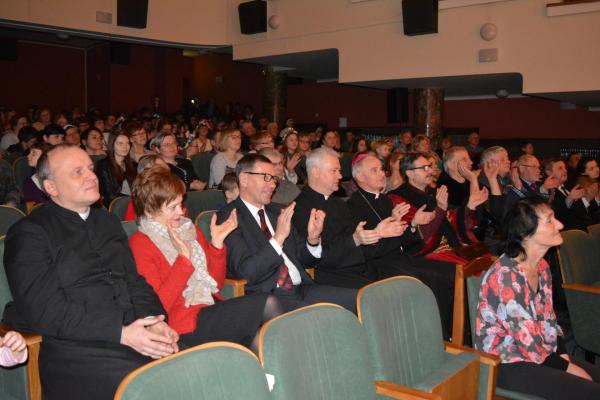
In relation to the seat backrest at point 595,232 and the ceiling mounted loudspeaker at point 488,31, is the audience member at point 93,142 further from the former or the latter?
the ceiling mounted loudspeaker at point 488,31

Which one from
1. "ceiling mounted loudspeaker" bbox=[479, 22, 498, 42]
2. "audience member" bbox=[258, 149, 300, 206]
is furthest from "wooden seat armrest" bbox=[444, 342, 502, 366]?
"ceiling mounted loudspeaker" bbox=[479, 22, 498, 42]

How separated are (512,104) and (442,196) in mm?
9763

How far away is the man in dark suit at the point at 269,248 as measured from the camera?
8.96ft

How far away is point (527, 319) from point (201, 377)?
1546mm

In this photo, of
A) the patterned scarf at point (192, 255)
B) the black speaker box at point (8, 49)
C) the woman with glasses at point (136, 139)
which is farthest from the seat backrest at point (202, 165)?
the black speaker box at point (8, 49)

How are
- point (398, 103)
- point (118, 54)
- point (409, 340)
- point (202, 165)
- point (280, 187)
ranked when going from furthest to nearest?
point (118, 54) < point (398, 103) < point (202, 165) < point (280, 187) < point (409, 340)

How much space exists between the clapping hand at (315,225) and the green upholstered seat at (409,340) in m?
0.75

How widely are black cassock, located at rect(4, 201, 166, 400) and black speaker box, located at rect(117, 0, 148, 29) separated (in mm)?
8367

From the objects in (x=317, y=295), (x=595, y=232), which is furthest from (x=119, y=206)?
(x=595, y=232)

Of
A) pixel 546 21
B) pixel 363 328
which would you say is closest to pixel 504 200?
pixel 363 328

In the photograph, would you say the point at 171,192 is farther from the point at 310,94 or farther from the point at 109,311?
the point at 310,94

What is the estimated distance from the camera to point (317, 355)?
1.72 metres

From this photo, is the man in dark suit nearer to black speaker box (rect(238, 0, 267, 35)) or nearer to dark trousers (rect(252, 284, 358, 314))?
dark trousers (rect(252, 284, 358, 314))

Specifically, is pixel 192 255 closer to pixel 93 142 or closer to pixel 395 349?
pixel 395 349
